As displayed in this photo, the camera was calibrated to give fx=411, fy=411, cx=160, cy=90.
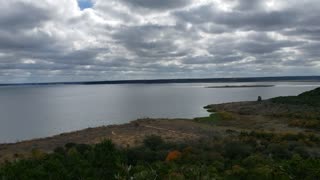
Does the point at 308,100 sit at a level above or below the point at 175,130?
above

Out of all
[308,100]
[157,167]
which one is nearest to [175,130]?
[157,167]

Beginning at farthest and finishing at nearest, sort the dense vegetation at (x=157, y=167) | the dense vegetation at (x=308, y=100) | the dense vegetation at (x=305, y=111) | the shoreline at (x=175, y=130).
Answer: the dense vegetation at (x=308, y=100) → the dense vegetation at (x=305, y=111) → the shoreline at (x=175, y=130) → the dense vegetation at (x=157, y=167)

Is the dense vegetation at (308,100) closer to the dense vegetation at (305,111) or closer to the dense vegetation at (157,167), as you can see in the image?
the dense vegetation at (305,111)

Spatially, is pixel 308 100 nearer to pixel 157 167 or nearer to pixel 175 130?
Answer: pixel 175 130

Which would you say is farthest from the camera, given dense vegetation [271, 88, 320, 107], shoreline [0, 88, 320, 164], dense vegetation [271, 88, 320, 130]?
dense vegetation [271, 88, 320, 107]

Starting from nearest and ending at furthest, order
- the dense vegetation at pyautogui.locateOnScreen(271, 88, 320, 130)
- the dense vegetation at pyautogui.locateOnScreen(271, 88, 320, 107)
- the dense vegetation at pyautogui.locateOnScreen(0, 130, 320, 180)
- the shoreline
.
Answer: the dense vegetation at pyautogui.locateOnScreen(0, 130, 320, 180)
the shoreline
the dense vegetation at pyautogui.locateOnScreen(271, 88, 320, 130)
the dense vegetation at pyautogui.locateOnScreen(271, 88, 320, 107)

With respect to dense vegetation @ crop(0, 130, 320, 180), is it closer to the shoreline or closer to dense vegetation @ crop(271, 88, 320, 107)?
the shoreline

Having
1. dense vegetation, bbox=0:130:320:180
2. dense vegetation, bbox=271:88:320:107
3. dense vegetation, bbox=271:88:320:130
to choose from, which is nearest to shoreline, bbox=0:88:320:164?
dense vegetation, bbox=271:88:320:130

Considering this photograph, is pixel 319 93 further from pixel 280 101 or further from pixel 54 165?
pixel 54 165

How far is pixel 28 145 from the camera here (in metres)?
30.4

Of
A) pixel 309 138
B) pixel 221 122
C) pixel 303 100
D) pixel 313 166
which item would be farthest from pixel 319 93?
pixel 313 166

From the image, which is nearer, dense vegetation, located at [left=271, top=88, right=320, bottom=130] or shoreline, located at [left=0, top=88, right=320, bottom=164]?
shoreline, located at [left=0, top=88, right=320, bottom=164]

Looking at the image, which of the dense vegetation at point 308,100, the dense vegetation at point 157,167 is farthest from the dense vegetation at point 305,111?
the dense vegetation at point 157,167

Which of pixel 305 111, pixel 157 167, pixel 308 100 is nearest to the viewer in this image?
pixel 157 167
